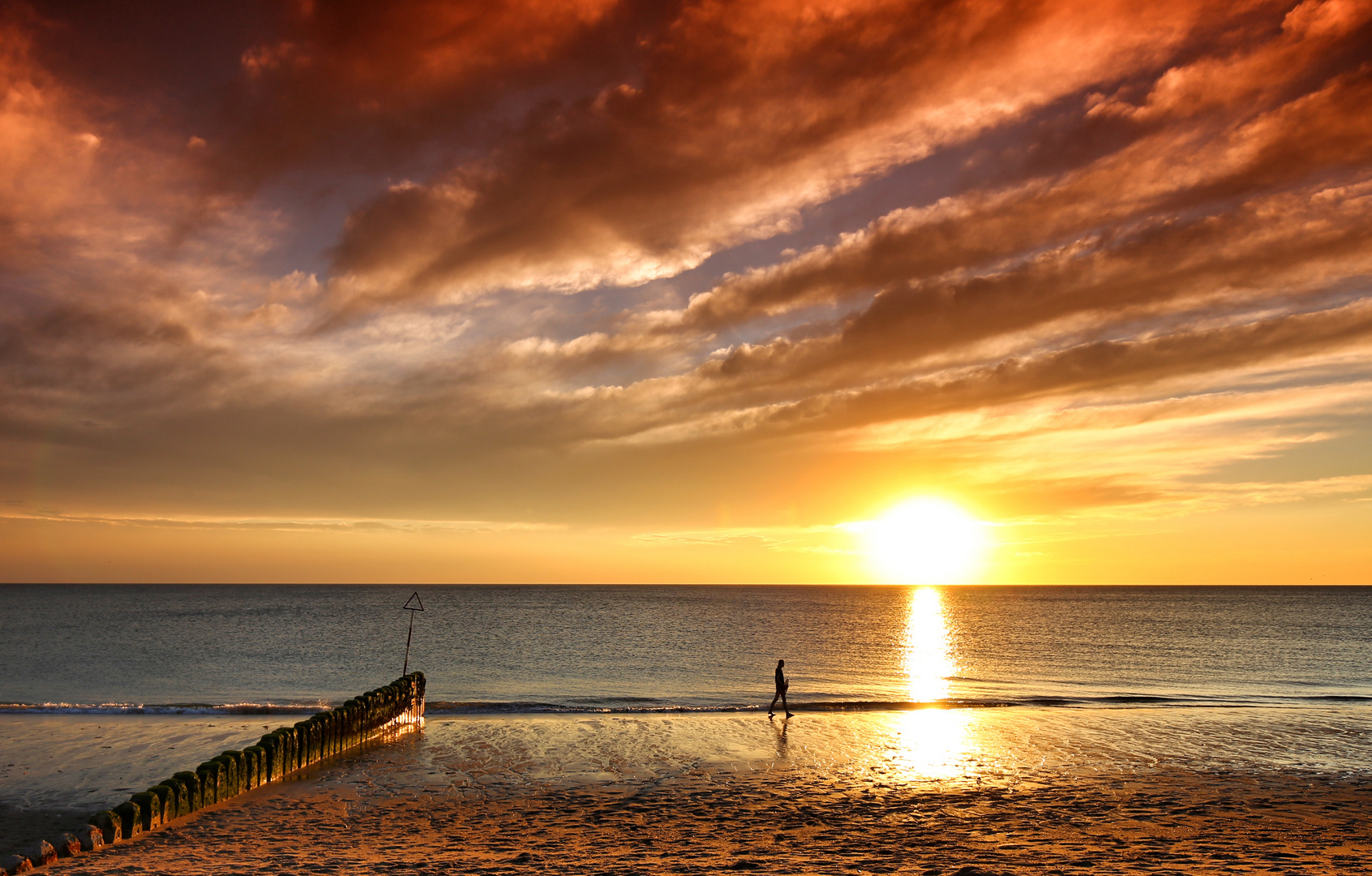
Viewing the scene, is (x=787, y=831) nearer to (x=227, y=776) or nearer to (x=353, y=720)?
(x=227, y=776)

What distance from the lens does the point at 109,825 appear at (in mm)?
13367

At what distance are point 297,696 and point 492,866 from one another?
85.4ft

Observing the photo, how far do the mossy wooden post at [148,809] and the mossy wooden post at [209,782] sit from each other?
1199mm

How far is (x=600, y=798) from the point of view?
16797 millimetres

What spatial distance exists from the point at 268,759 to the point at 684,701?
58.5 ft

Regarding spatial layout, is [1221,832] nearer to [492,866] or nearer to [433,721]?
[492,866]

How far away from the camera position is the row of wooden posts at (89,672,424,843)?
14078 millimetres

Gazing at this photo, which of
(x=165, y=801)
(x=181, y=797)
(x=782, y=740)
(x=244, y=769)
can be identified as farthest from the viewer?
(x=782, y=740)

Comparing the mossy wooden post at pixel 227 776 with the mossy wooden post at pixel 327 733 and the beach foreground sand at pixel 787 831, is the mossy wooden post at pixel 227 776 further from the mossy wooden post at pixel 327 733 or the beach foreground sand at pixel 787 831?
the mossy wooden post at pixel 327 733

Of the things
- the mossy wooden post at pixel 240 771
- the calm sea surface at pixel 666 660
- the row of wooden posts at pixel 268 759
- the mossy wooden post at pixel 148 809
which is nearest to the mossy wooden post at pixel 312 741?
the row of wooden posts at pixel 268 759

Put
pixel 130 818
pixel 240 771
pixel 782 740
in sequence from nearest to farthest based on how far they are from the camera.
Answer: pixel 130 818, pixel 240 771, pixel 782 740

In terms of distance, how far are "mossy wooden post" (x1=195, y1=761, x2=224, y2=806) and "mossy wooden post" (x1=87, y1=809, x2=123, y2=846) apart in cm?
212

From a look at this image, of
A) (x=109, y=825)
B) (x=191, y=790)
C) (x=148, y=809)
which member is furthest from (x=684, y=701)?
(x=109, y=825)

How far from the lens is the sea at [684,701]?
66.2ft
